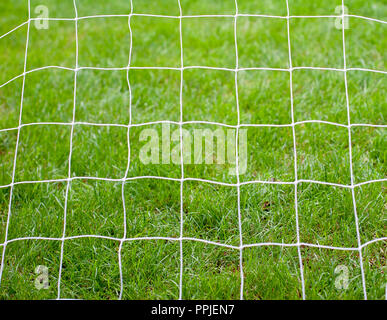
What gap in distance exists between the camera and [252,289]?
1.74 m

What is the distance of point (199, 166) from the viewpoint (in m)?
2.29

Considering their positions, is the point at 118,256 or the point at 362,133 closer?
the point at 118,256

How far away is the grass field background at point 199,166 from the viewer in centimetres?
181

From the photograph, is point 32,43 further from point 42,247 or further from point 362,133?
point 362,133

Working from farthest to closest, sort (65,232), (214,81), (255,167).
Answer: (214,81) → (255,167) → (65,232)

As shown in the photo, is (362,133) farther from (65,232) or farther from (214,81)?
(65,232)

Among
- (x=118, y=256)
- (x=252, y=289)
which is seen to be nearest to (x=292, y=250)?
(x=252, y=289)

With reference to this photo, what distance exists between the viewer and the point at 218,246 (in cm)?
191

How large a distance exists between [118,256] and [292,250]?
2.24 ft

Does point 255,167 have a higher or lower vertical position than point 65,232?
higher

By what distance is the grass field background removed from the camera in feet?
5.93
